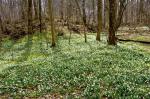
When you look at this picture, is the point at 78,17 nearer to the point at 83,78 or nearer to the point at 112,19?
the point at 112,19

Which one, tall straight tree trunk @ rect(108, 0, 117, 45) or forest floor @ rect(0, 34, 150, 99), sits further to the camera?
tall straight tree trunk @ rect(108, 0, 117, 45)

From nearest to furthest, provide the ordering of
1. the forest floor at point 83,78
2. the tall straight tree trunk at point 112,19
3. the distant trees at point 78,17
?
the forest floor at point 83,78 < the tall straight tree trunk at point 112,19 < the distant trees at point 78,17

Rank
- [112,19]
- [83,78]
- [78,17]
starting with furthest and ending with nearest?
1. [78,17]
2. [112,19]
3. [83,78]

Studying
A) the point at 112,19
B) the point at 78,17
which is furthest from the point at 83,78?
the point at 78,17

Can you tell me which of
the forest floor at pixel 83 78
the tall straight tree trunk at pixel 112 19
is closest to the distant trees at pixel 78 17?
the tall straight tree trunk at pixel 112 19

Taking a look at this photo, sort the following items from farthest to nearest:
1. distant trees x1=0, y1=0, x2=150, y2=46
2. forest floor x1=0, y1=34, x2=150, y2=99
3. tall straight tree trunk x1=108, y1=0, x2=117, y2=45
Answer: distant trees x1=0, y1=0, x2=150, y2=46 → tall straight tree trunk x1=108, y1=0, x2=117, y2=45 → forest floor x1=0, y1=34, x2=150, y2=99

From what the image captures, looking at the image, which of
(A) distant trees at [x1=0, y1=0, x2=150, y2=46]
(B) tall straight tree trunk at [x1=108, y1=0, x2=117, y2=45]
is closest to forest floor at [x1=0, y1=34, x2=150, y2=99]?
(B) tall straight tree trunk at [x1=108, y1=0, x2=117, y2=45]

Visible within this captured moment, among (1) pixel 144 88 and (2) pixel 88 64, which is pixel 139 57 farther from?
(1) pixel 144 88

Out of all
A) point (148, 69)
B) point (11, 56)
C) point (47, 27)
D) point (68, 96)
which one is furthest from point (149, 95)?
point (47, 27)

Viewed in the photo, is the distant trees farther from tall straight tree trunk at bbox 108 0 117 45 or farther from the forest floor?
the forest floor

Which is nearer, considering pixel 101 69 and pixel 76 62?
pixel 101 69

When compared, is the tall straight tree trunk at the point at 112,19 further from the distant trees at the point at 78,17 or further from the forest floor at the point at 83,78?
the forest floor at the point at 83,78

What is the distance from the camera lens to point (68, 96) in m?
16.3

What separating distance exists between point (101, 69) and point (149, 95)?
7.19m
